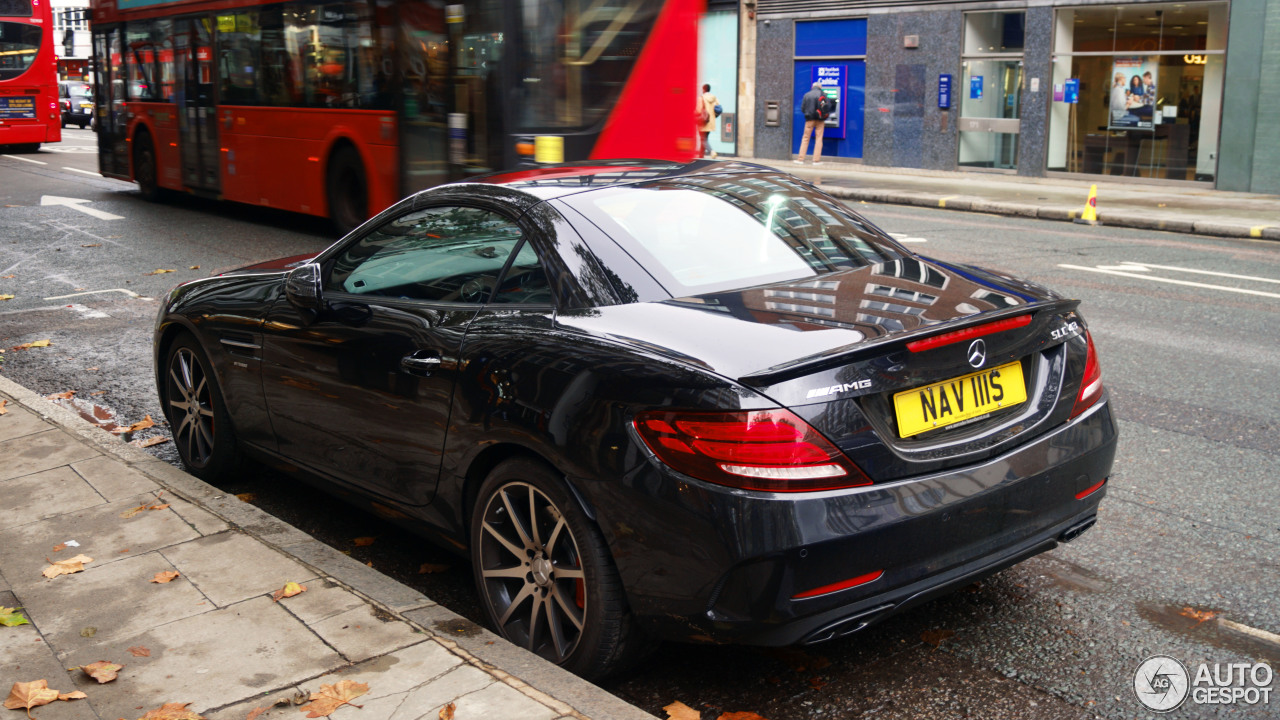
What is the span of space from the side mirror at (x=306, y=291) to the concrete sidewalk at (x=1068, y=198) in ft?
46.8

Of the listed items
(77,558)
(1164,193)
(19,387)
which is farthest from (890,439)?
(1164,193)

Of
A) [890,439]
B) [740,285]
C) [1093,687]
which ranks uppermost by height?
[740,285]

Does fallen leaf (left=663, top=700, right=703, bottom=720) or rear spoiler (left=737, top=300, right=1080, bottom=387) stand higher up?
rear spoiler (left=737, top=300, right=1080, bottom=387)

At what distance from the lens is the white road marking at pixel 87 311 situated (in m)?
9.75

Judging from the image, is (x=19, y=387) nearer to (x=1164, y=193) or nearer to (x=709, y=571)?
(x=709, y=571)

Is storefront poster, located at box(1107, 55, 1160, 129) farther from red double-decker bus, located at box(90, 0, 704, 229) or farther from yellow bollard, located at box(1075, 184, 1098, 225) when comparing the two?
red double-decker bus, located at box(90, 0, 704, 229)

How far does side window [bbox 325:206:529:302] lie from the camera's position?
4.04 metres

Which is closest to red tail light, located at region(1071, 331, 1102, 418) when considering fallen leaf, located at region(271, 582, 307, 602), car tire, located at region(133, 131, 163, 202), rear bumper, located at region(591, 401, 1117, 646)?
rear bumper, located at region(591, 401, 1117, 646)

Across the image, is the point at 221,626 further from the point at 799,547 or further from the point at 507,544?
the point at 799,547

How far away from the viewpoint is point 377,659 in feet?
11.2

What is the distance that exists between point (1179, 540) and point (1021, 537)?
149 cm

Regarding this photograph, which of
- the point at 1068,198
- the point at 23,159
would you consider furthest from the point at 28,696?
the point at 23,159

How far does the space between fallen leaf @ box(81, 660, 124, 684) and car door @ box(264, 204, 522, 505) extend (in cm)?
109

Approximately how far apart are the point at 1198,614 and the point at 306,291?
337 centimetres
